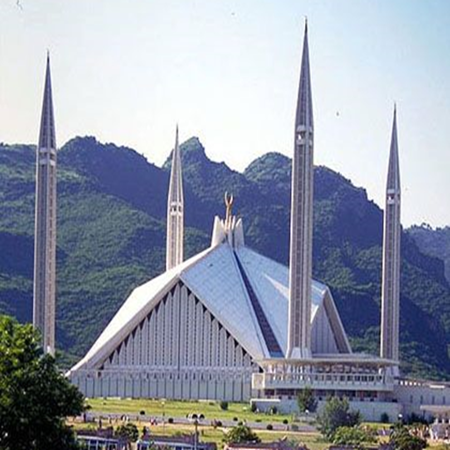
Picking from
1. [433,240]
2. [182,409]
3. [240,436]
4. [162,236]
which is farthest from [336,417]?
[433,240]

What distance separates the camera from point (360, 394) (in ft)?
152

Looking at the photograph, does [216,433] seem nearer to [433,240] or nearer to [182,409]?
[182,409]

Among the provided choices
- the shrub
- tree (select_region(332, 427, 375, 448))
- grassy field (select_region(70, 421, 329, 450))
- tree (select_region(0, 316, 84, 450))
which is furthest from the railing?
tree (select_region(0, 316, 84, 450))

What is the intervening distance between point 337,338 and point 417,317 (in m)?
34.4

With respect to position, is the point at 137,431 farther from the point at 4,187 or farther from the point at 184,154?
the point at 184,154

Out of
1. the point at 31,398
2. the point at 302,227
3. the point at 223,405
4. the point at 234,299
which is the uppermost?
the point at 302,227

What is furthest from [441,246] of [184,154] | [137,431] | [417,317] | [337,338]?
[137,431]

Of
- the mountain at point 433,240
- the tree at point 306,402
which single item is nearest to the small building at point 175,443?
the tree at point 306,402

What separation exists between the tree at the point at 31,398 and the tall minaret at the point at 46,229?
22.0m

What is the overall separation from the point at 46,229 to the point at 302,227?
8465 mm

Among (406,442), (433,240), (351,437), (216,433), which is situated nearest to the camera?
(406,442)

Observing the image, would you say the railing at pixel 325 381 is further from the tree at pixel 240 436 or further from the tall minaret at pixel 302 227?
the tree at pixel 240 436

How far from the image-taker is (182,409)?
43438 millimetres

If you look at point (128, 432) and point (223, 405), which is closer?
point (128, 432)
